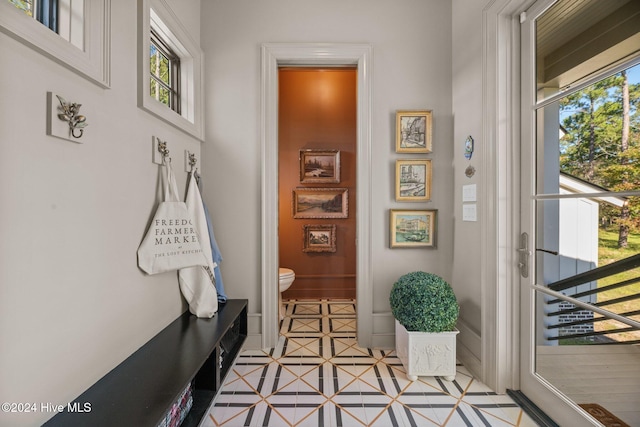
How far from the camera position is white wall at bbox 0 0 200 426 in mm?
925

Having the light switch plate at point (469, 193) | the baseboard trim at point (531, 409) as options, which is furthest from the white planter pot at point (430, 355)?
the light switch plate at point (469, 193)

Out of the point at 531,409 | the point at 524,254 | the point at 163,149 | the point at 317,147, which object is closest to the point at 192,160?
the point at 163,149

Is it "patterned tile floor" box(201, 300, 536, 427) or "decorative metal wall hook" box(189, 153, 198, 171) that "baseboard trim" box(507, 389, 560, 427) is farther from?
"decorative metal wall hook" box(189, 153, 198, 171)

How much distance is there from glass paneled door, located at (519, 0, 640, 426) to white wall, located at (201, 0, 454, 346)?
0.72 meters

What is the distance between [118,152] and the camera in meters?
1.41

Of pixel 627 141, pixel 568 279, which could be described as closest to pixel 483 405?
pixel 568 279

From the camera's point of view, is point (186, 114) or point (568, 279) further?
point (186, 114)

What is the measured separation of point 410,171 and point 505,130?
74 centimetres

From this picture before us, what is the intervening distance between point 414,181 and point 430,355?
126cm

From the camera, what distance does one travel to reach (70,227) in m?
1.13

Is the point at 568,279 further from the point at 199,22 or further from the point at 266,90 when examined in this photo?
the point at 199,22

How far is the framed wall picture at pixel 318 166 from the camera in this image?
3686 millimetres

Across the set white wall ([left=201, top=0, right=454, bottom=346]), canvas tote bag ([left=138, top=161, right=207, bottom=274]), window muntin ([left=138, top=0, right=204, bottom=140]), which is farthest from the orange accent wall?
canvas tote bag ([left=138, top=161, right=207, bottom=274])

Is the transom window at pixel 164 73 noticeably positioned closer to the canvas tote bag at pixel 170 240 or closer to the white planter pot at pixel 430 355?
the canvas tote bag at pixel 170 240
